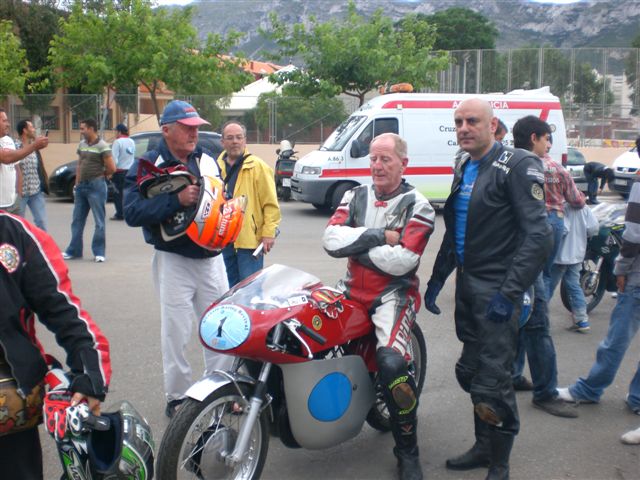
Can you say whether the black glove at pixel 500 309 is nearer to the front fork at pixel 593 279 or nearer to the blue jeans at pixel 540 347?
the blue jeans at pixel 540 347

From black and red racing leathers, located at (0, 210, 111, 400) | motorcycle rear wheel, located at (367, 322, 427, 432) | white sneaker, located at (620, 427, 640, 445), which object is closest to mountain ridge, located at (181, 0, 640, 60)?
motorcycle rear wheel, located at (367, 322, 427, 432)

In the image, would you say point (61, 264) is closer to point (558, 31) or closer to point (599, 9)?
point (599, 9)

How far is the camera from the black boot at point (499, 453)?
13.0 ft

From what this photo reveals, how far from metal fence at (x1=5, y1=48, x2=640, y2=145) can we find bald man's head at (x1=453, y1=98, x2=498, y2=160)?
21.0 metres

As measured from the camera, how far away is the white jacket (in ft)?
22.2

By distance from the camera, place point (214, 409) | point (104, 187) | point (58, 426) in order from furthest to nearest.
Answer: point (104, 187)
point (214, 409)
point (58, 426)

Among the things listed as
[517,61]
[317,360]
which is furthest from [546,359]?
[517,61]

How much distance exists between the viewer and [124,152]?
14.6 meters

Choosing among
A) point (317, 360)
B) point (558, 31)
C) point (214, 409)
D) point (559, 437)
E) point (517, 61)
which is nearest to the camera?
point (214, 409)

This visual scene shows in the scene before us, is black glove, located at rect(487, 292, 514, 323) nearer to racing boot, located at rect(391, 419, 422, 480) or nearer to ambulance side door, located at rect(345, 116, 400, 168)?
racing boot, located at rect(391, 419, 422, 480)

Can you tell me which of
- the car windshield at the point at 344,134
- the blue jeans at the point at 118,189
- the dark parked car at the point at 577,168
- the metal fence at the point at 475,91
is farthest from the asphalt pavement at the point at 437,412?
the metal fence at the point at 475,91

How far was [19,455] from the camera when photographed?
253 cm

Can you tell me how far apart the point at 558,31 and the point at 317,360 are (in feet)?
480

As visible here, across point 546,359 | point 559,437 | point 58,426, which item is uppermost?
point 58,426
